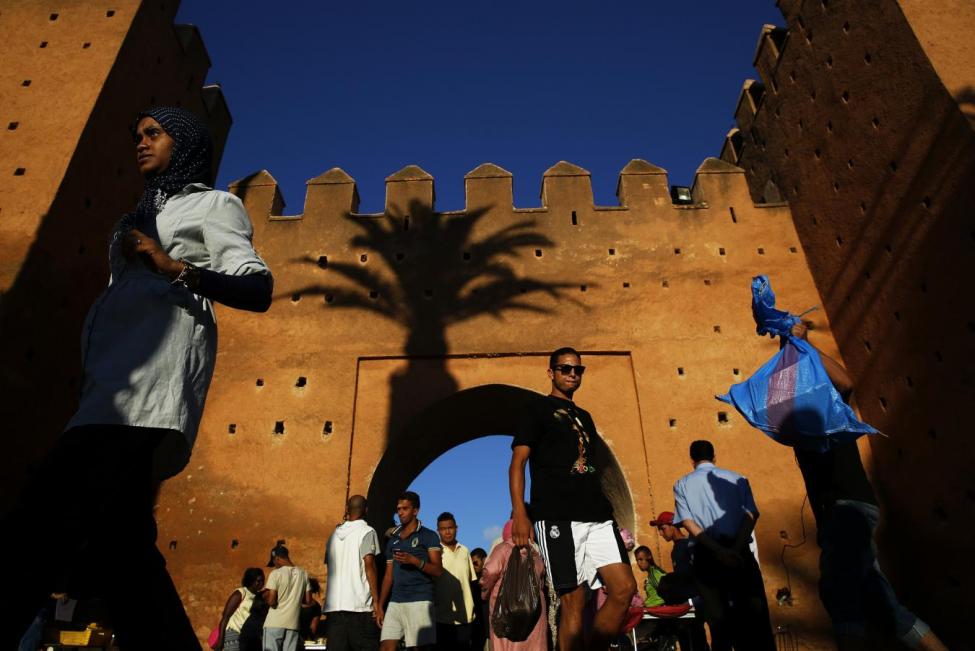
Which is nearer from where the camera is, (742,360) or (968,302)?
(968,302)

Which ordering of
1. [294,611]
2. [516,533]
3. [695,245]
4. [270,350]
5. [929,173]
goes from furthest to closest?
1. [695,245]
2. [270,350]
3. [929,173]
4. [294,611]
5. [516,533]

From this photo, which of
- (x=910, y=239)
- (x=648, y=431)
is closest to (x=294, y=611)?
(x=648, y=431)

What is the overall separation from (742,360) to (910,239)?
9.17ft

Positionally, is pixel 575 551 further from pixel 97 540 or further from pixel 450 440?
pixel 450 440

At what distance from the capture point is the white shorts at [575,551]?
3.20 metres

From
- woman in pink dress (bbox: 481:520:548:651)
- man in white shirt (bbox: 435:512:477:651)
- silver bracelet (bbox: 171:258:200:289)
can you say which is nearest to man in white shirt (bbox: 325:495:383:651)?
man in white shirt (bbox: 435:512:477:651)

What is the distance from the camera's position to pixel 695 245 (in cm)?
1090

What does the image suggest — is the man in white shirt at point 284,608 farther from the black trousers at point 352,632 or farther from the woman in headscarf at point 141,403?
the woman in headscarf at point 141,403

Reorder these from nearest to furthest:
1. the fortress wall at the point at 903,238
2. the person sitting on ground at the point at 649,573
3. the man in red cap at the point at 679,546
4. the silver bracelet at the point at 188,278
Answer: the silver bracelet at the point at 188,278, the man in red cap at the point at 679,546, the person sitting on ground at the point at 649,573, the fortress wall at the point at 903,238

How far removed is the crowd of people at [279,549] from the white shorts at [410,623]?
0.01 metres

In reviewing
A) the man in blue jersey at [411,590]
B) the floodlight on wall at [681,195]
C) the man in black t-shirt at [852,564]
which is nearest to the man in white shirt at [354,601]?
the man in blue jersey at [411,590]

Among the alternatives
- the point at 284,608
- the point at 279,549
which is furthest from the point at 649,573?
the point at 279,549

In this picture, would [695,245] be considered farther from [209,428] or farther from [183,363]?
[183,363]

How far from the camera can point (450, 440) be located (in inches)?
440
